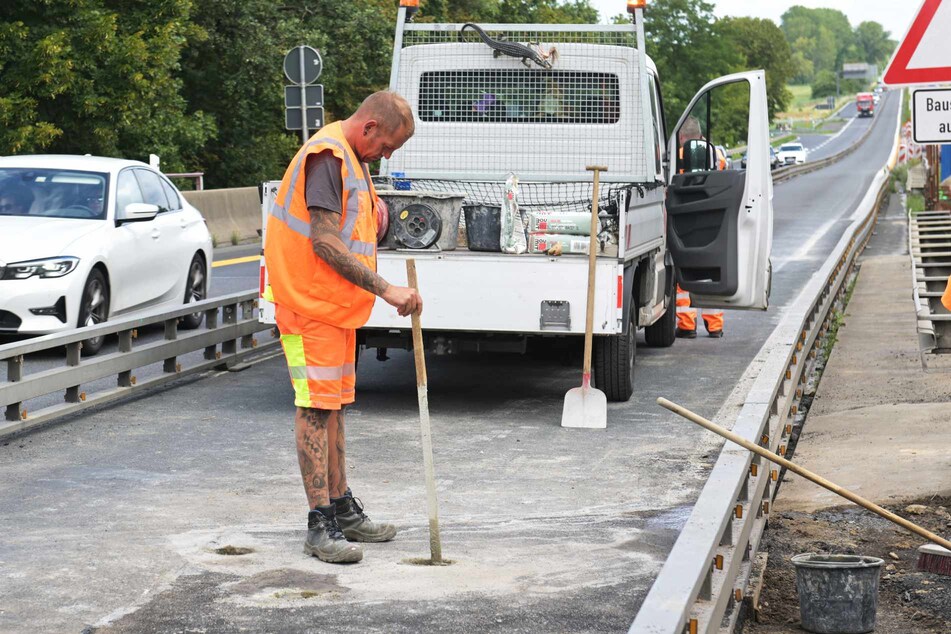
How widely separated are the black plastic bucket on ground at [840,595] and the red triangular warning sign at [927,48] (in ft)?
9.69

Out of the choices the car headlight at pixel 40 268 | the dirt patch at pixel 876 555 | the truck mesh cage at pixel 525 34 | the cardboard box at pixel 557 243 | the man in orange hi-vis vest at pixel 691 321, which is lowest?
the dirt patch at pixel 876 555

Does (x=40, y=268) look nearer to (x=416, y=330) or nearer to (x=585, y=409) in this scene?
(x=585, y=409)

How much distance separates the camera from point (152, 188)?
13523mm

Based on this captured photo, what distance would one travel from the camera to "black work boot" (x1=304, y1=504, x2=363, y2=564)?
596 cm

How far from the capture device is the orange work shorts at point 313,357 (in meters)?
6.11

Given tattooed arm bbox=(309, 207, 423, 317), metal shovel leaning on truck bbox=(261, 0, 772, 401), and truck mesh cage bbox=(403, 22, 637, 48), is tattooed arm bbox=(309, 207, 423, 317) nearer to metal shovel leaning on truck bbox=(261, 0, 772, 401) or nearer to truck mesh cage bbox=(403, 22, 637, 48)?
metal shovel leaning on truck bbox=(261, 0, 772, 401)

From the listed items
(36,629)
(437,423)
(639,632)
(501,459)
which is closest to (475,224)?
(437,423)

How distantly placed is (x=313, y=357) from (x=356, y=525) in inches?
29.5

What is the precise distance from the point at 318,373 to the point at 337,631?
52.4 inches

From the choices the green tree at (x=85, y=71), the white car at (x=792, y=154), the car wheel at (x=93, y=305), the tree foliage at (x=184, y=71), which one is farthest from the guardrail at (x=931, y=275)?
the white car at (x=792, y=154)

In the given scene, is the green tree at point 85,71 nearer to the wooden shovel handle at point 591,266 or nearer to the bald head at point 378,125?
the wooden shovel handle at point 591,266

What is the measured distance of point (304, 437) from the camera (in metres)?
6.16

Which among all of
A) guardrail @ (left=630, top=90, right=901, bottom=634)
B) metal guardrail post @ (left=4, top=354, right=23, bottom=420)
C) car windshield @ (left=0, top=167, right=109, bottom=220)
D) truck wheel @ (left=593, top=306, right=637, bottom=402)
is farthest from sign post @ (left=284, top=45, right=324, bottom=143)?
metal guardrail post @ (left=4, top=354, right=23, bottom=420)

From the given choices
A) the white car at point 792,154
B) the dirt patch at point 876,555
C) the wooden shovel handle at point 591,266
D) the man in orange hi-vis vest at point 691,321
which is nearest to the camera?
the dirt patch at point 876,555
